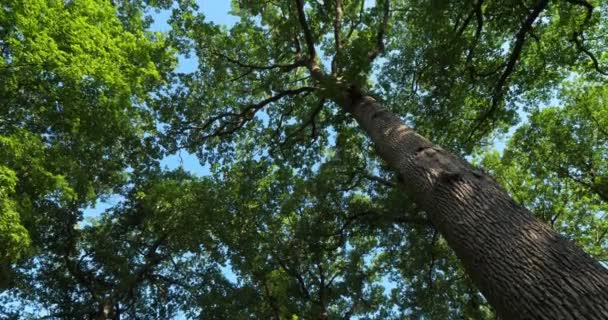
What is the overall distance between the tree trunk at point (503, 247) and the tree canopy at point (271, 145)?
3477 millimetres

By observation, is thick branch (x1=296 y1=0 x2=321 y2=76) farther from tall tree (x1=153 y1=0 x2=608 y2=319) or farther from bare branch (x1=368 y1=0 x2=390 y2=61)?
bare branch (x1=368 y1=0 x2=390 y2=61)

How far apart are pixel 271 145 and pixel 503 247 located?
375 inches

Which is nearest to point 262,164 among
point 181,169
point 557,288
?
point 181,169

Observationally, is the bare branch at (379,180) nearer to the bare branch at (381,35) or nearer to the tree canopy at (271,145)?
the tree canopy at (271,145)

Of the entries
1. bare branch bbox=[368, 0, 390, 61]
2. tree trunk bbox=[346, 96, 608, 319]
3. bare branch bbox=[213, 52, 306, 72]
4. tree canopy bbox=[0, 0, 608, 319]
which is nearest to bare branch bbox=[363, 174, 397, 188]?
tree canopy bbox=[0, 0, 608, 319]

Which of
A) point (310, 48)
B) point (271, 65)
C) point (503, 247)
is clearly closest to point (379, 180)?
point (310, 48)

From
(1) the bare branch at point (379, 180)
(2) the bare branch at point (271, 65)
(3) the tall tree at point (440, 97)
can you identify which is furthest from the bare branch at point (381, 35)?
(1) the bare branch at point (379, 180)

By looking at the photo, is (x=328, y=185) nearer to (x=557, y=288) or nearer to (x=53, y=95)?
(x=53, y=95)

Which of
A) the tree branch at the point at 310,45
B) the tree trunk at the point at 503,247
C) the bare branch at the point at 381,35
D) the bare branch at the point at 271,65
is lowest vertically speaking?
the tree trunk at the point at 503,247

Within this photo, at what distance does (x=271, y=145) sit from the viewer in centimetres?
1244

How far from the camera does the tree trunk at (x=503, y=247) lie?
2771 mm

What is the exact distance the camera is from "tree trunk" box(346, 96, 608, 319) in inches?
109

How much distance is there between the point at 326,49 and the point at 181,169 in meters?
6.33

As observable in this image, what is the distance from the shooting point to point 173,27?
11.6m
